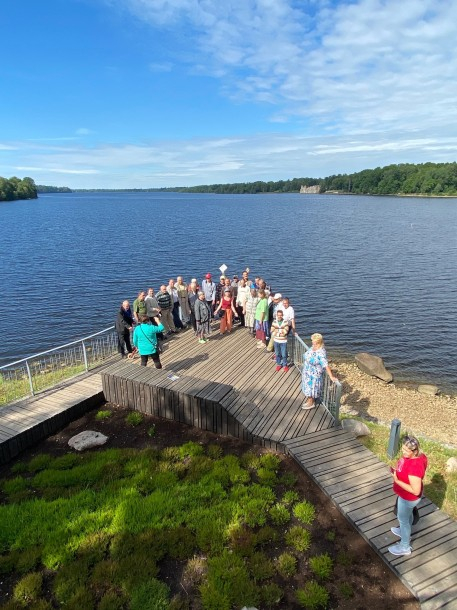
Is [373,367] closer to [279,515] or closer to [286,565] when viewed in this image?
[279,515]

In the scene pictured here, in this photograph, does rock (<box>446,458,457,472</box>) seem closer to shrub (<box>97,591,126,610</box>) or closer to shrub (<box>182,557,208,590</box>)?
shrub (<box>182,557,208,590</box>)

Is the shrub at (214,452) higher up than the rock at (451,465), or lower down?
higher up

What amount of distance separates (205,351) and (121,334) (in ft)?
8.41

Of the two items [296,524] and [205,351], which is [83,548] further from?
[205,351]

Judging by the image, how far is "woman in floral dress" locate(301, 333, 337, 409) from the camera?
8148 mm

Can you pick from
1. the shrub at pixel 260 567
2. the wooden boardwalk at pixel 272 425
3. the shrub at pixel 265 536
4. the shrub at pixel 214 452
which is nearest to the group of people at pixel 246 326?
the wooden boardwalk at pixel 272 425

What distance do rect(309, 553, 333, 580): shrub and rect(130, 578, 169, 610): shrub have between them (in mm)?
1900

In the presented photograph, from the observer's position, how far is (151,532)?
18.3 feet

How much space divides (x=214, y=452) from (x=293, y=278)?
2755 centimetres

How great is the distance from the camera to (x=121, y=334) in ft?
37.8

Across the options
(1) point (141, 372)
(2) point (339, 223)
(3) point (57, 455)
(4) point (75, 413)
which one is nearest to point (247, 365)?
(1) point (141, 372)

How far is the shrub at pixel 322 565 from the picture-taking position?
5094 millimetres

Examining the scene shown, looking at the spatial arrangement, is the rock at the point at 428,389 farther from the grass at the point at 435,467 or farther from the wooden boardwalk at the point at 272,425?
the wooden boardwalk at the point at 272,425

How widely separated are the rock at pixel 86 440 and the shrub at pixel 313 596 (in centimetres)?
463
